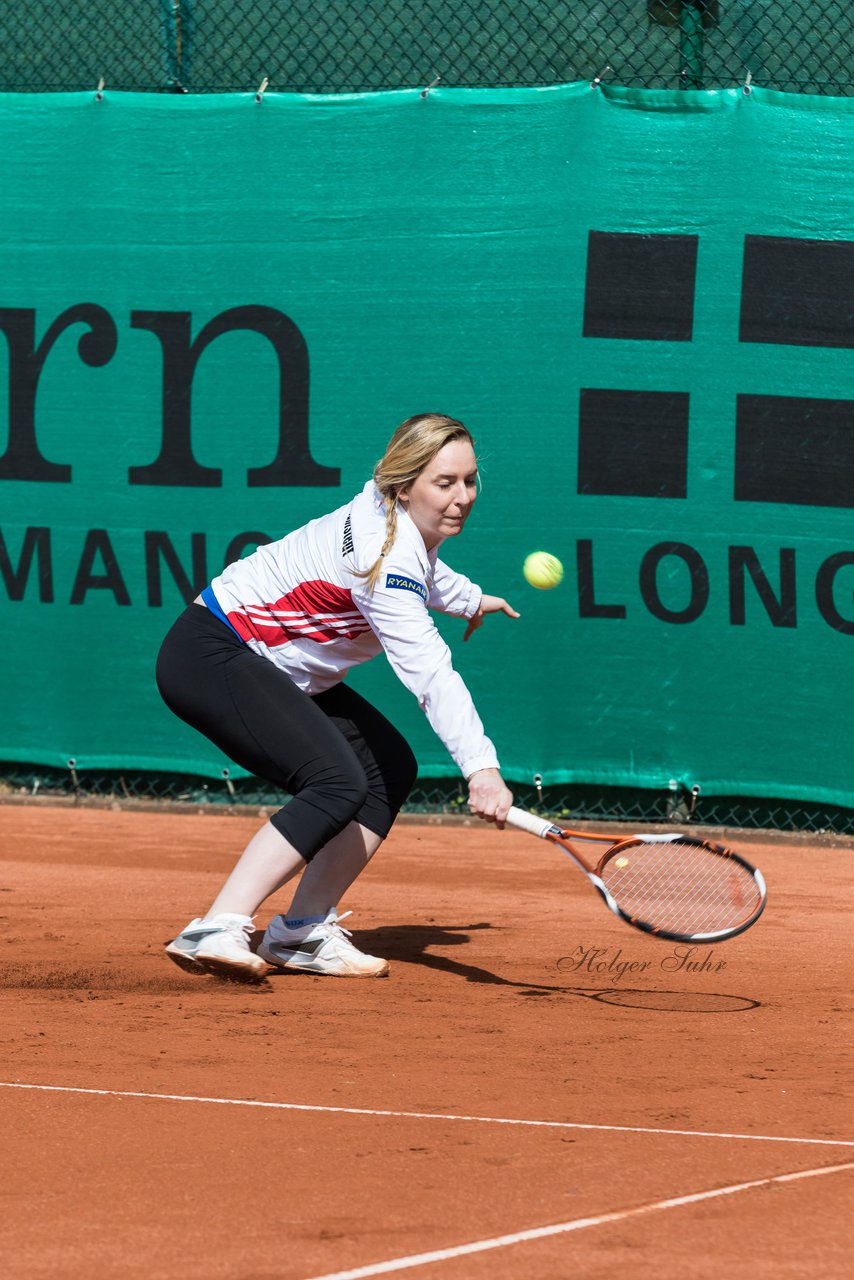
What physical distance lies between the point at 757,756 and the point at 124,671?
2651 mm

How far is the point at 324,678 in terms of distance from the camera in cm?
435

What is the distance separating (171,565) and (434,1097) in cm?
408

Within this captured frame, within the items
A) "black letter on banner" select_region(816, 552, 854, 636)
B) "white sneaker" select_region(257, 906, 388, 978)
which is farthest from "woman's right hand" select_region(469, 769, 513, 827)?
"black letter on banner" select_region(816, 552, 854, 636)

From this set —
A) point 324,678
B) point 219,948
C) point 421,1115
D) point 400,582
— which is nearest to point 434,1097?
point 421,1115

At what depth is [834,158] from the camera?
21.5ft

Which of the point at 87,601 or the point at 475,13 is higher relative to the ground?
the point at 475,13

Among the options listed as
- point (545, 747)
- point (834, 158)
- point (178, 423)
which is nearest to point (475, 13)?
point (834, 158)

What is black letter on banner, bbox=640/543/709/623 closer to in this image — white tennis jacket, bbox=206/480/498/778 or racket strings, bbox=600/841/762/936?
white tennis jacket, bbox=206/480/498/778

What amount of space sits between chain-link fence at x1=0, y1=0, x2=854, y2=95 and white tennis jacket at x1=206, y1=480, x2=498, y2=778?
3.35 m

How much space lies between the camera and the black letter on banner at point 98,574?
7129mm

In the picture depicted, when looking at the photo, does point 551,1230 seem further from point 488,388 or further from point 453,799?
point 488,388

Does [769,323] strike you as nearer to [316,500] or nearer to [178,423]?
[316,500]

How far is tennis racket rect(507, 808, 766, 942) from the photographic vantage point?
3.92 m

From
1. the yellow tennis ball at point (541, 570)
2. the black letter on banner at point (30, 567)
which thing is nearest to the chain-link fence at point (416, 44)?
the black letter on banner at point (30, 567)
